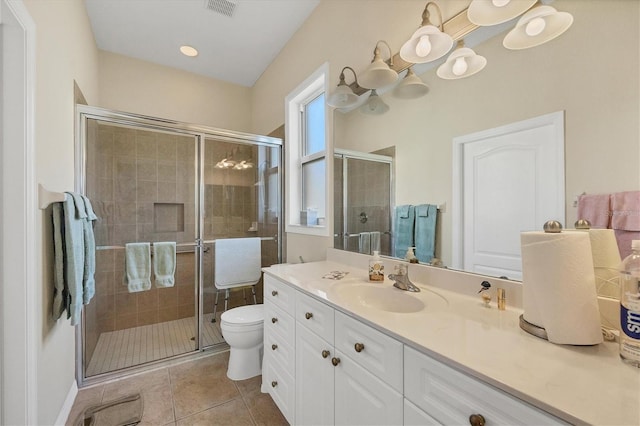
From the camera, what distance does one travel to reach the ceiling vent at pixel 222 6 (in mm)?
2037

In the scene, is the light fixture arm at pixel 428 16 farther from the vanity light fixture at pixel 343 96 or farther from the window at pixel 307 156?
the window at pixel 307 156

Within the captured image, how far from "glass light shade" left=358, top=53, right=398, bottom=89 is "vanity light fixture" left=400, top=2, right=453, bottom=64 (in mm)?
130

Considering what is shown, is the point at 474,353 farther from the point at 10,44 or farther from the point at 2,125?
the point at 10,44

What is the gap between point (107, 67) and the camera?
2658mm

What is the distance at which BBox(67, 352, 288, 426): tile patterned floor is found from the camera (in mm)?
1551

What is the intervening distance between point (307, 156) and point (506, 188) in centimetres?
162

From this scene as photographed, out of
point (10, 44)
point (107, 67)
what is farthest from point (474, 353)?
point (107, 67)

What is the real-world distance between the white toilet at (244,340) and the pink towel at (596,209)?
1.84 metres

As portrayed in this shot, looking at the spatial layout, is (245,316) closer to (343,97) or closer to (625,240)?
(343,97)

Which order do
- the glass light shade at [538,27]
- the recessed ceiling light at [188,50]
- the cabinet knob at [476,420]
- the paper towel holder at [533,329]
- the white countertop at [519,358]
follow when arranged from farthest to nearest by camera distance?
the recessed ceiling light at [188,50] → the glass light shade at [538,27] → the paper towel holder at [533,329] → the cabinet knob at [476,420] → the white countertop at [519,358]

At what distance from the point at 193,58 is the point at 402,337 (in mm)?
3272

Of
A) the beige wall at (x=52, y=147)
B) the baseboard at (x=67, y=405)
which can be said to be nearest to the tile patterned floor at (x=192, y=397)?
the baseboard at (x=67, y=405)

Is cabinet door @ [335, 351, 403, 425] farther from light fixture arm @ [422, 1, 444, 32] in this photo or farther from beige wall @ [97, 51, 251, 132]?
beige wall @ [97, 51, 251, 132]

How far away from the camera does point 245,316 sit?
197 centimetres
